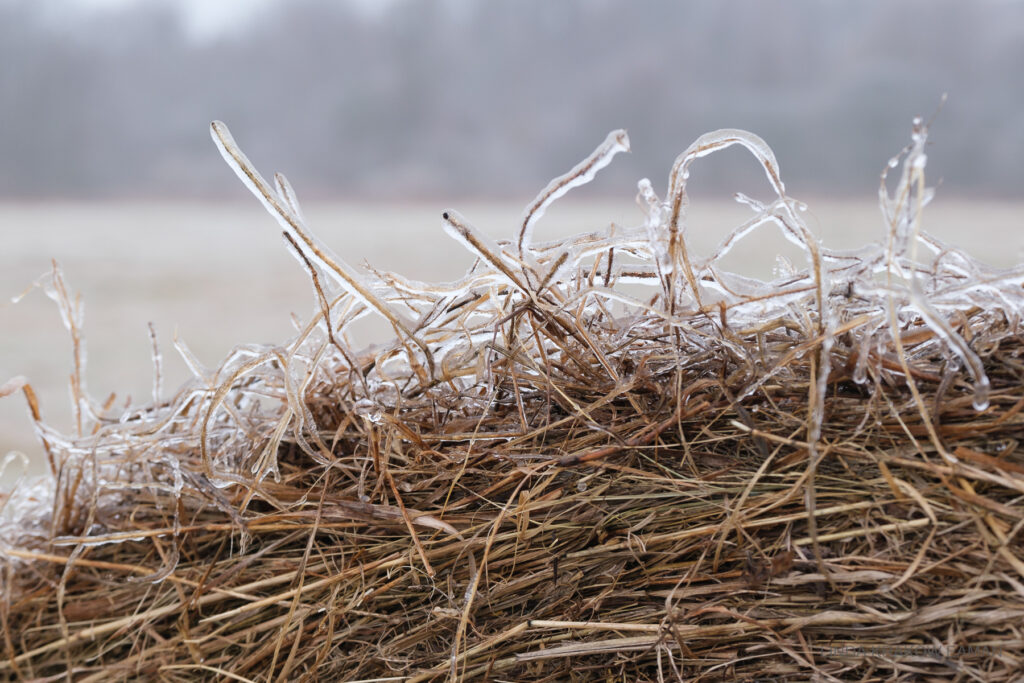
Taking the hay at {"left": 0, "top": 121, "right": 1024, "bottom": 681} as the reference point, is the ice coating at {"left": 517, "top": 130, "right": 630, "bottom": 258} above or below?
above

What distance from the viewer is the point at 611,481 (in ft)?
1.26

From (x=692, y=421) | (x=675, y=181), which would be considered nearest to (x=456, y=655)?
(x=692, y=421)

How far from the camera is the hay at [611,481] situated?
1.12ft

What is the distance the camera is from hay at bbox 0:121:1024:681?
0.34 m

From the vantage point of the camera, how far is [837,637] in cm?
35

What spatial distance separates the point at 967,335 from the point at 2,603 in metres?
0.67

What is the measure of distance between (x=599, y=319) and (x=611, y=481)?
0.35 feet

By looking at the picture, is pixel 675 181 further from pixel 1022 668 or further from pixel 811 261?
pixel 1022 668

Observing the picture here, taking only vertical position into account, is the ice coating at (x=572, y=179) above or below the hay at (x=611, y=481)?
above

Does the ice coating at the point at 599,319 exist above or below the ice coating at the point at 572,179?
below

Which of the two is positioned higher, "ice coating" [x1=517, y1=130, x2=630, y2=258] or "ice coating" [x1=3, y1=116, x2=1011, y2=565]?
"ice coating" [x1=517, y1=130, x2=630, y2=258]

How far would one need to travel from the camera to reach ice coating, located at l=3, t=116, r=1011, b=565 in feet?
1.17

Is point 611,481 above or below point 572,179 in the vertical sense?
Result: below

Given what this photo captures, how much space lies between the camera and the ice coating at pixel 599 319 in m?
0.36
